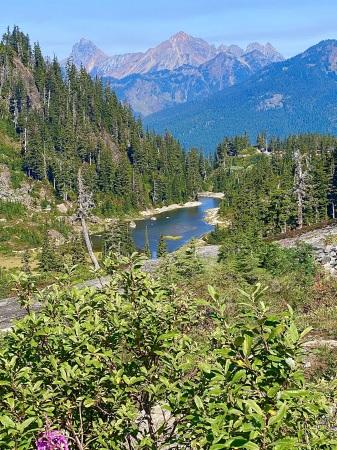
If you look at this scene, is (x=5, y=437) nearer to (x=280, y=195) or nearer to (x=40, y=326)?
(x=40, y=326)

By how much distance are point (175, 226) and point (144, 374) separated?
93.9m

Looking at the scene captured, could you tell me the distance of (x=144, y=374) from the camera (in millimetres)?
4375

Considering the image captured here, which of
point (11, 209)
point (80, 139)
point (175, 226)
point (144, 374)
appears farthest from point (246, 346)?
point (80, 139)

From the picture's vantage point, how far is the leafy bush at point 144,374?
3.20 meters

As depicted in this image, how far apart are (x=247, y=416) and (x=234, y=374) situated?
1.18 ft

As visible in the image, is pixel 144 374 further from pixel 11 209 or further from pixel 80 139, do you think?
pixel 80 139

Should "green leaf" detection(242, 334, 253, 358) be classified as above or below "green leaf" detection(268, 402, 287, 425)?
above

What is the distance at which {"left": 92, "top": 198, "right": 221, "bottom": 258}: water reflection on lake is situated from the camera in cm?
8275

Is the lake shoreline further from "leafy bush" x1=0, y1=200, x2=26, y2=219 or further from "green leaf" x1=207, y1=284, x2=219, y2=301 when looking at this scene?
"green leaf" x1=207, y1=284, x2=219, y2=301

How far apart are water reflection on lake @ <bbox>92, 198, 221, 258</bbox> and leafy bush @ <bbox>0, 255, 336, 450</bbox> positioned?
66.5 metres

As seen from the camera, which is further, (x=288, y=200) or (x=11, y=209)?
(x=11, y=209)

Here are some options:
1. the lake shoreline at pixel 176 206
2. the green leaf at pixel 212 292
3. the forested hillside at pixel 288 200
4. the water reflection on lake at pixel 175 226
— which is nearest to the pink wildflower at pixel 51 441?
the green leaf at pixel 212 292

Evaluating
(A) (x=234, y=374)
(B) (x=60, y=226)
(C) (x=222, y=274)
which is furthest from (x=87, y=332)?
(B) (x=60, y=226)

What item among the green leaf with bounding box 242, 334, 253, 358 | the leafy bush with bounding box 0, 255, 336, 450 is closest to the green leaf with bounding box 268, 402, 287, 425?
the leafy bush with bounding box 0, 255, 336, 450
